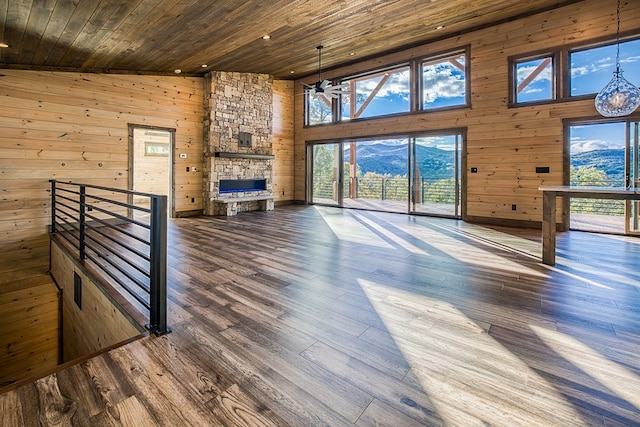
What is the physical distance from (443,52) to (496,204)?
3.57m

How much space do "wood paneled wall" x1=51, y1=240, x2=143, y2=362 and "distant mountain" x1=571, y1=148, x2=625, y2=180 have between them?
23.7ft

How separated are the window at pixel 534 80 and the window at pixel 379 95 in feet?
7.51

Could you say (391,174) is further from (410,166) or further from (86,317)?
(86,317)

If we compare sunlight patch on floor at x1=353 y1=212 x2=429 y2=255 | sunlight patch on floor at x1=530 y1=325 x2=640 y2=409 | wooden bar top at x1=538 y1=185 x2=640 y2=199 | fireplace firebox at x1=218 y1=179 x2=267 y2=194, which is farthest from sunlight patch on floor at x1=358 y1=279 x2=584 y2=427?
fireplace firebox at x1=218 y1=179 x2=267 y2=194

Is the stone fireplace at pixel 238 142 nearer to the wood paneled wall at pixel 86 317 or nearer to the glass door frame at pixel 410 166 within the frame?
the glass door frame at pixel 410 166

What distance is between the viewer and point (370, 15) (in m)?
5.40

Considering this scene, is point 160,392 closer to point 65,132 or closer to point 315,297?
point 315,297

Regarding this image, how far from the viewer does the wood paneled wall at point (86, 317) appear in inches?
102

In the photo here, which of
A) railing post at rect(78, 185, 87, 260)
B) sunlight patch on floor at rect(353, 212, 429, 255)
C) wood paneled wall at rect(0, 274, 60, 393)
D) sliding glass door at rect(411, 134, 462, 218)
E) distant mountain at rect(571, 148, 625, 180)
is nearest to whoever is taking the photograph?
railing post at rect(78, 185, 87, 260)

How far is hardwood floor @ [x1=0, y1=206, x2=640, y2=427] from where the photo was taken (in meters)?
1.42

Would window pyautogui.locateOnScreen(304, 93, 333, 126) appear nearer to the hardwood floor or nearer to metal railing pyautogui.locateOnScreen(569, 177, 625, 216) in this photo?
metal railing pyautogui.locateOnScreen(569, 177, 625, 216)

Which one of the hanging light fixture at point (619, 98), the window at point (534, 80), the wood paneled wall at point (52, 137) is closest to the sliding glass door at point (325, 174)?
the wood paneled wall at point (52, 137)

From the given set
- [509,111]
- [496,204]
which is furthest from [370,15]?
[496,204]

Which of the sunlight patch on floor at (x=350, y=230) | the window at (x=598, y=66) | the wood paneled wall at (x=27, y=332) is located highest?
the window at (x=598, y=66)
